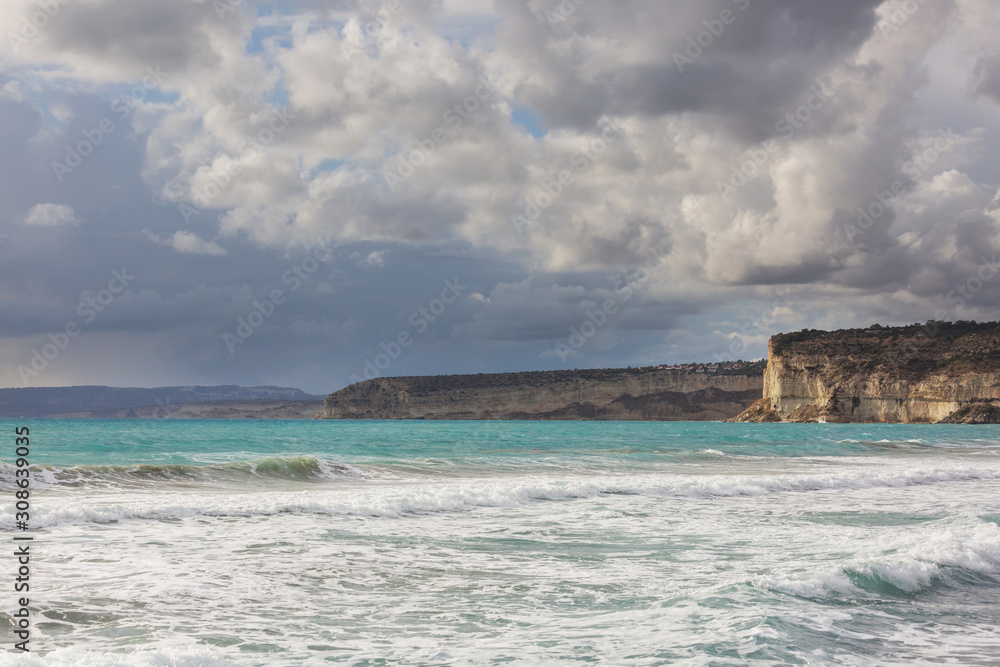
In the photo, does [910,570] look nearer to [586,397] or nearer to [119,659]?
[119,659]

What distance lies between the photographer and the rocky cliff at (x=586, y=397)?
524 ft

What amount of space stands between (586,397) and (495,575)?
15326 cm

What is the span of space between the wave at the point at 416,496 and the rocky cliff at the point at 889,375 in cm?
8601

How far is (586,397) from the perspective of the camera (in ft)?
526

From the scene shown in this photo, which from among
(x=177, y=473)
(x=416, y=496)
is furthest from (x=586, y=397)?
(x=416, y=496)

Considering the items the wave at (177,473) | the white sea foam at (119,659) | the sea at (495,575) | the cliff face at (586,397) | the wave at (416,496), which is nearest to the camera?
the white sea foam at (119,659)

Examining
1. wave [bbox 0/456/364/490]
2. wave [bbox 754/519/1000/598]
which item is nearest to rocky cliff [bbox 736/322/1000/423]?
wave [bbox 0/456/364/490]

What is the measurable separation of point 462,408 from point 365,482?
465ft

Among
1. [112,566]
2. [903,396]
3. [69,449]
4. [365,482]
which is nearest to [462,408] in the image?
[903,396]

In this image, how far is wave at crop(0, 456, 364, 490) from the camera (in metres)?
17.1

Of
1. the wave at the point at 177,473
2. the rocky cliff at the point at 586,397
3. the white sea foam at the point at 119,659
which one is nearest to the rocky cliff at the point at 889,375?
the rocky cliff at the point at 586,397

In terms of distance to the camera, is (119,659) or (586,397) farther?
(586,397)

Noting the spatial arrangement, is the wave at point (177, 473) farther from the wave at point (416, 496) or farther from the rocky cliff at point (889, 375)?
the rocky cliff at point (889, 375)

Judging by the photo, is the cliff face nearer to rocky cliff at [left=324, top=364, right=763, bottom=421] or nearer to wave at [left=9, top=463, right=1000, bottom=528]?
rocky cliff at [left=324, top=364, right=763, bottom=421]
